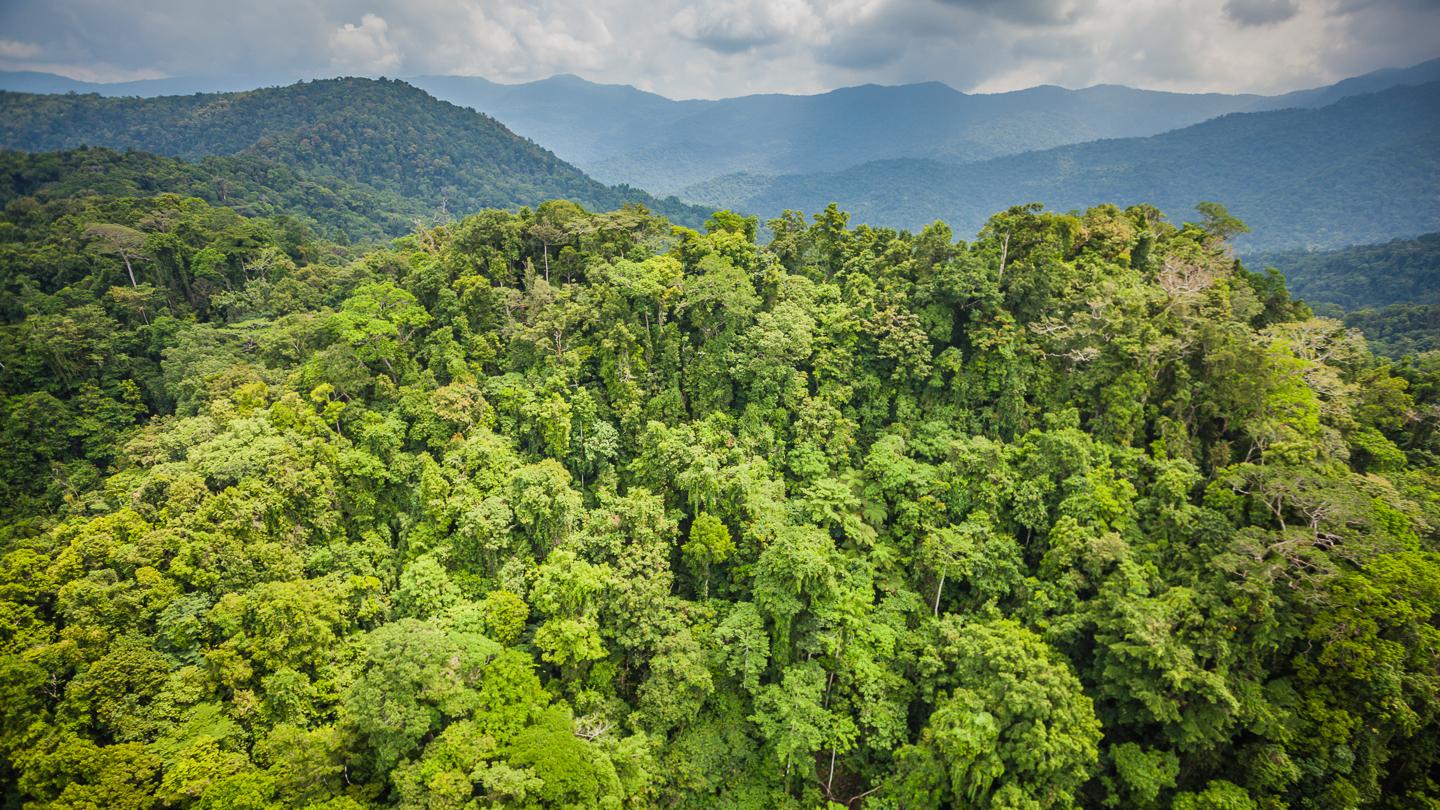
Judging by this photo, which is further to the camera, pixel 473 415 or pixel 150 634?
pixel 473 415

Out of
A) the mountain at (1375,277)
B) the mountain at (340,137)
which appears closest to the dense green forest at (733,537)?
the mountain at (1375,277)

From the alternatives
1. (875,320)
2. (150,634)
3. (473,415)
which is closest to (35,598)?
(150,634)

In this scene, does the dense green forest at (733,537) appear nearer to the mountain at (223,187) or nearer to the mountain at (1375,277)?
the mountain at (223,187)

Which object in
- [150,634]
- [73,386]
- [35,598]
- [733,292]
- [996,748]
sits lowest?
[996,748]

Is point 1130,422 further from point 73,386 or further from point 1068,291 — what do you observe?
point 73,386

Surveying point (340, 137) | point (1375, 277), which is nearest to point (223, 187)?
point (340, 137)

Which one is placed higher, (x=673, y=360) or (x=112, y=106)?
(x=112, y=106)
